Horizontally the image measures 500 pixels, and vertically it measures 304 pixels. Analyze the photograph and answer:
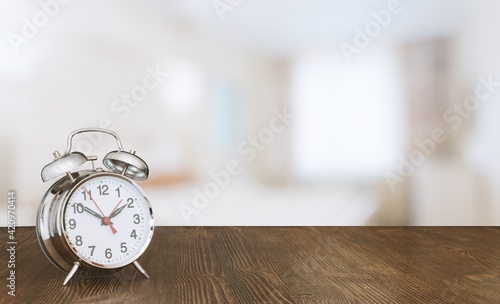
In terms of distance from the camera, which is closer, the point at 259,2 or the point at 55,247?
the point at 55,247

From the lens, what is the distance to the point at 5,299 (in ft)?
2.52

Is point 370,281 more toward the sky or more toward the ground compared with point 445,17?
more toward the ground

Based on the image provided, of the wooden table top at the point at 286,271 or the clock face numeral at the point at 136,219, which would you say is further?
the clock face numeral at the point at 136,219

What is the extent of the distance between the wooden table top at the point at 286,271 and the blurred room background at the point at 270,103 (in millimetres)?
192

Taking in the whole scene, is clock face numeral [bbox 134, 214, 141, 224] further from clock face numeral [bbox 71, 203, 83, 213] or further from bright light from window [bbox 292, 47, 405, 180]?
bright light from window [bbox 292, 47, 405, 180]

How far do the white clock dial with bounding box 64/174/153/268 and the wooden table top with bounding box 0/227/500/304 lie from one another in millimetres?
57

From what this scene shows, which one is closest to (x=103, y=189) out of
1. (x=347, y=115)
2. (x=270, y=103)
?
(x=270, y=103)

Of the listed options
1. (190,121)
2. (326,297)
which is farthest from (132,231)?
(190,121)

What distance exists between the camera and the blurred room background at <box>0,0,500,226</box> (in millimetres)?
1508

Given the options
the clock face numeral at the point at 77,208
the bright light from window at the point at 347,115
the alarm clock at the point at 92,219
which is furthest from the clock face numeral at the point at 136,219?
the bright light from window at the point at 347,115

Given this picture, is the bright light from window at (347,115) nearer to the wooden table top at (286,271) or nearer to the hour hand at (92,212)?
the wooden table top at (286,271)

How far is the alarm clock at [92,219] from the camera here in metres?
0.86

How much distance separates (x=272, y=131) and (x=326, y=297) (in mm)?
854

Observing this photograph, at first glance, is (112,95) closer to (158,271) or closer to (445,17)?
(158,271)
